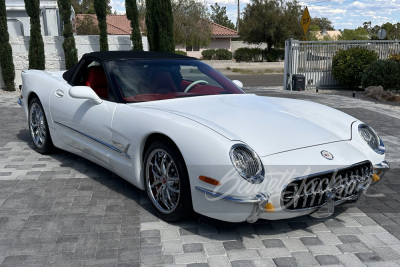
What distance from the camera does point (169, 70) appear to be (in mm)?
4672

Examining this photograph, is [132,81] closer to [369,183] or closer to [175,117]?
[175,117]

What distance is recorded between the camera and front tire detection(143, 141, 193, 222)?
3.37 metres

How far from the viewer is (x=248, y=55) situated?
125ft

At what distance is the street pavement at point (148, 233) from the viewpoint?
3047mm

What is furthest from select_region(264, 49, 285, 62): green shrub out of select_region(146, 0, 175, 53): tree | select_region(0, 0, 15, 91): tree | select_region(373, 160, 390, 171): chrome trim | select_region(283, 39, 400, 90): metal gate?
select_region(373, 160, 390, 171): chrome trim

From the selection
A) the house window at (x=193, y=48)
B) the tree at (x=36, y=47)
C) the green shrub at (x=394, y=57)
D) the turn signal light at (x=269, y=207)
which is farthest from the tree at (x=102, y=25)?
the house window at (x=193, y=48)

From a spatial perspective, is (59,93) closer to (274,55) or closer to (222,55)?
(222,55)

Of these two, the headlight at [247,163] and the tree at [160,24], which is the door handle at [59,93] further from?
the tree at [160,24]

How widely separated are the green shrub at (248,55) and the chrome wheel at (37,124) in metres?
33.3

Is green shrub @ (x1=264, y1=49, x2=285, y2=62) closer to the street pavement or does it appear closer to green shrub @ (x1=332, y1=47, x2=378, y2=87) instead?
green shrub @ (x1=332, y1=47, x2=378, y2=87)

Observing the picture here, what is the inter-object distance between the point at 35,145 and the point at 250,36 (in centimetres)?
3646

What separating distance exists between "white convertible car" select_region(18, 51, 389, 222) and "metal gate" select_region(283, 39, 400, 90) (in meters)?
A: 10.7

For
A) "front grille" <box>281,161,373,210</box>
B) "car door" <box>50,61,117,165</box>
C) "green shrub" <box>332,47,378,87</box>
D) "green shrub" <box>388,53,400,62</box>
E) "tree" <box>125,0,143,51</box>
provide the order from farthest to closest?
"tree" <box>125,0,143,51</box> < "green shrub" <box>332,47,378,87</box> < "green shrub" <box>388,53,400,62</box> < "car door" <box>50,61,117,165</box> < "front grille" <box>281,161,373,210</box>

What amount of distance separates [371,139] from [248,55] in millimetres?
35207
